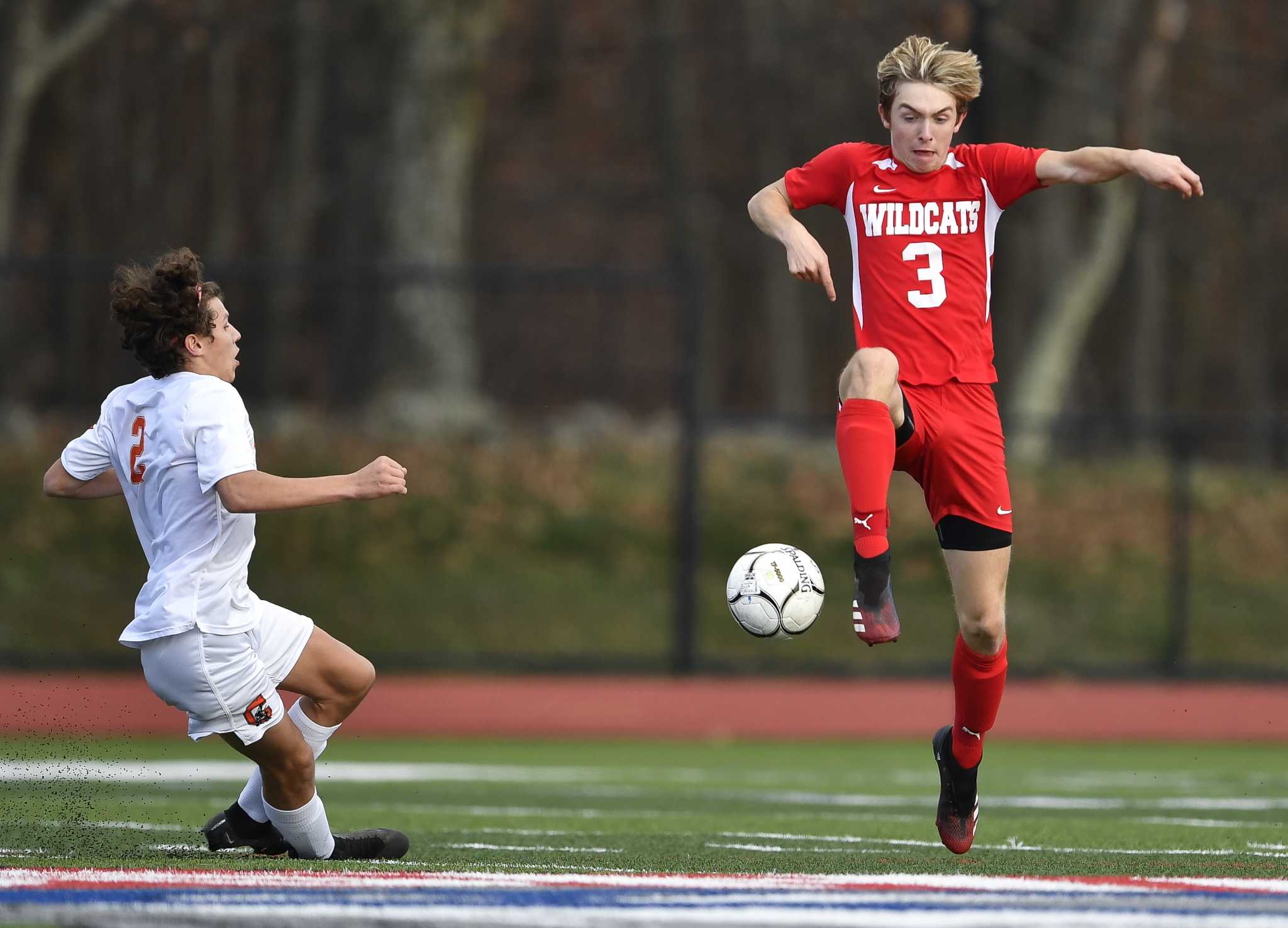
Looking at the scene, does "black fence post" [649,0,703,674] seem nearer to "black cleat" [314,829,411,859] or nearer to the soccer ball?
the soccer ball

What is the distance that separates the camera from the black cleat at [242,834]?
599cm

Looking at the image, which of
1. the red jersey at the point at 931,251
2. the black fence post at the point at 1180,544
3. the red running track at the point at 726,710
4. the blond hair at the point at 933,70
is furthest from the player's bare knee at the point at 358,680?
the black fence post at the point at 1180,544

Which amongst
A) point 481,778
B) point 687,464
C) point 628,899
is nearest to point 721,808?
point 481,778

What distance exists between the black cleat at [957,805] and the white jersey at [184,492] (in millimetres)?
2456

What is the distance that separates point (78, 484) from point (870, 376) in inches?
97.7

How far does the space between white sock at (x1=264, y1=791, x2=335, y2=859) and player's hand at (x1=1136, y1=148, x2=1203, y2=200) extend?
322cm

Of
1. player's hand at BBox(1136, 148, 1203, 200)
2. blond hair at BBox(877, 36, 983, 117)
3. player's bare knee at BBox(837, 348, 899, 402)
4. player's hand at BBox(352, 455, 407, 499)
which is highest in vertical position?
blond hair at BBox(877, 36, 983, 117)

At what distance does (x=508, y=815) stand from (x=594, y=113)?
2649 cm

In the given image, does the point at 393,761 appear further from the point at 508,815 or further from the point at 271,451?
the point at 271,451

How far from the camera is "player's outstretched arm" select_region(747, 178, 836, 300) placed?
5.93m

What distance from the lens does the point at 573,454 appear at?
18.6 m

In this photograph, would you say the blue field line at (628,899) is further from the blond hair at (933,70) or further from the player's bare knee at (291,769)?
the blond hair at (933,70)

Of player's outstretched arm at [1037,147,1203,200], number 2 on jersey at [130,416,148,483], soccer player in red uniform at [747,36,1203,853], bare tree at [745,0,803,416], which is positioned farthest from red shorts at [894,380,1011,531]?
bare tree at [745,0,803,416]

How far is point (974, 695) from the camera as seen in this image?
22.3 feet
